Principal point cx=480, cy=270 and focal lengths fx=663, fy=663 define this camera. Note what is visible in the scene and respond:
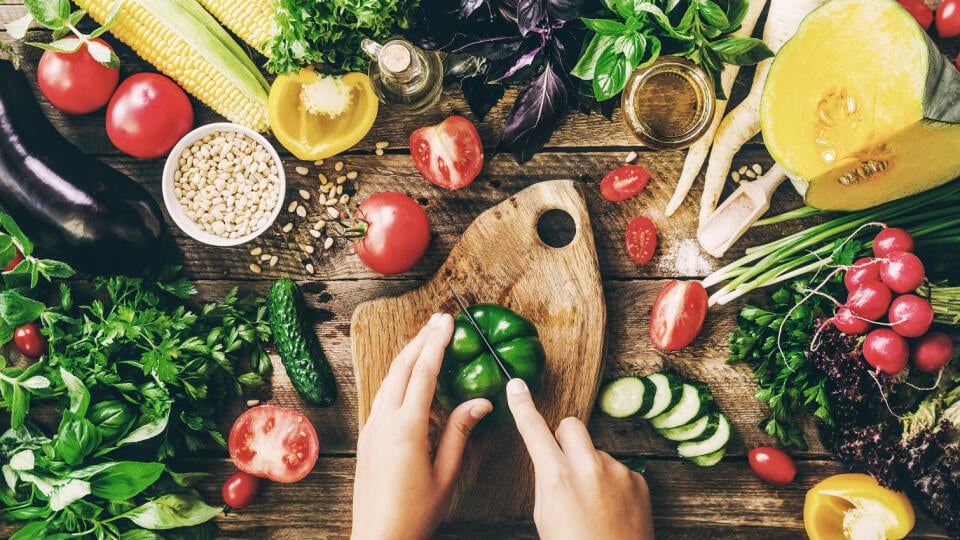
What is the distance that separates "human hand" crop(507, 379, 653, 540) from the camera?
162cm

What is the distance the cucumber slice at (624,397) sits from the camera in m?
1.86

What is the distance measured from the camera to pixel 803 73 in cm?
153

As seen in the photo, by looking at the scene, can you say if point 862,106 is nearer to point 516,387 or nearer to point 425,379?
point 516,387

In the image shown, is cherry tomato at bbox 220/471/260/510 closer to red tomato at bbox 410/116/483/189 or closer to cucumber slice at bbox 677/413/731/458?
red tomato at bbox 410/116/483/189

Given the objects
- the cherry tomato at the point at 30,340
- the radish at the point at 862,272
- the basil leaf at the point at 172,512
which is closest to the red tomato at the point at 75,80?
the cherry tomato at the point at 30,340

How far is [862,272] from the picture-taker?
1717mm

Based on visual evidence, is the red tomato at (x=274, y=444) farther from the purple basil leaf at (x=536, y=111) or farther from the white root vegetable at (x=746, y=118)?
the white root vegetable at (x=746, y=118)

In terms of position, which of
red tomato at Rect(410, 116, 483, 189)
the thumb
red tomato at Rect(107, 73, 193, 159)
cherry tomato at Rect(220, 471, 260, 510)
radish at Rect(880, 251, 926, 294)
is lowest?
cherry tomato at Rect(220, 471, 260, 510)

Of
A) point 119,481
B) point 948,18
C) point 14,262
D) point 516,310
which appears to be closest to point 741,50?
point 948,18

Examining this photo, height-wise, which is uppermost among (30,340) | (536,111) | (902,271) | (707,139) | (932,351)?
(536,111)

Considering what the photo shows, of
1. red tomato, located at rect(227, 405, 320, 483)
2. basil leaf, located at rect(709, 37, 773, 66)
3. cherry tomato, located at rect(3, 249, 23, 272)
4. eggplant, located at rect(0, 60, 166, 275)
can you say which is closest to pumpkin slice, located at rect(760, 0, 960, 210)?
basil leaf, located at rect(709, 37, 773, 66)

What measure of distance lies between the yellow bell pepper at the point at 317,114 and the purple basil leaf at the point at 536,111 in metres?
0.42

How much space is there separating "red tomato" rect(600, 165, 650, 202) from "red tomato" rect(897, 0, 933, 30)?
794mm

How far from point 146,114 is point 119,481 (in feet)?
3.24
